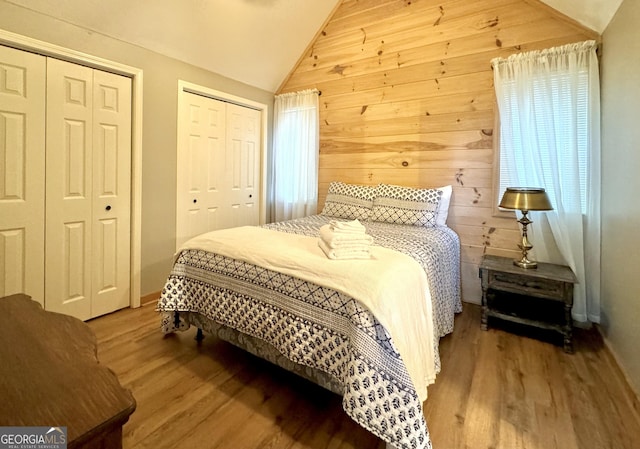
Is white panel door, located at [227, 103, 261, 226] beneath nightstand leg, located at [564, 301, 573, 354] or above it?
above

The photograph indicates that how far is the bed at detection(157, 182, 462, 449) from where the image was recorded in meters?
1.21

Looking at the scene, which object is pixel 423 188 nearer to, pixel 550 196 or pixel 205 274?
pixel 550 196

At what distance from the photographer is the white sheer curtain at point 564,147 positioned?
7.45ft

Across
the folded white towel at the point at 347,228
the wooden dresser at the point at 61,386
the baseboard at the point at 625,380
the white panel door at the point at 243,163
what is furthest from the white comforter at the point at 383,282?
the white panel door at the point at 243,163

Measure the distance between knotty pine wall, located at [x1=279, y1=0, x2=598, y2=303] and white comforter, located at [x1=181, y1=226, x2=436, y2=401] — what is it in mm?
1542

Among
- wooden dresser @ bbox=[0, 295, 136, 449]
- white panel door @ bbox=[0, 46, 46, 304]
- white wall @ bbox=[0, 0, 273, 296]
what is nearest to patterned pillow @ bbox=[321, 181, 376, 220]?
white wall @ bbox=[0, 0, 273, 296]

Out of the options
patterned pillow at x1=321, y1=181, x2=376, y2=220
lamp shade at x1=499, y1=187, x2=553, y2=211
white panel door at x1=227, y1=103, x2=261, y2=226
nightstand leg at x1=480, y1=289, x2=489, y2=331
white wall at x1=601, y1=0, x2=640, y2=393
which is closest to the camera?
white wall at x1=601, y1=0, x2=640, y2=393

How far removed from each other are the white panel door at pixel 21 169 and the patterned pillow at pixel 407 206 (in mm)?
2613

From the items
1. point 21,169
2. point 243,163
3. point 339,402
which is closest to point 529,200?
point 339,402

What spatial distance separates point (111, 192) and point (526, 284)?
10.9 ft

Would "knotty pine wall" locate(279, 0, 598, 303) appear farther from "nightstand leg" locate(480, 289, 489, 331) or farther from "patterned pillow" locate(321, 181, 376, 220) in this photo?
"nightstand leg" locate(480, 289, 489, 331)

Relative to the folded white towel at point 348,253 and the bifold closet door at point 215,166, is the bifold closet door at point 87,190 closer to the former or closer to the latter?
the bifold closet door at point 215,166

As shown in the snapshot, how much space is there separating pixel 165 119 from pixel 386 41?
2.35 m

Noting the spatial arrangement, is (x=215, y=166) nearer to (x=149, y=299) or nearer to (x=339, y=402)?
(x=149, y=299)
